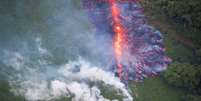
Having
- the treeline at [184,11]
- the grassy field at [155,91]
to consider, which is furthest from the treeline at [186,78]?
the treeline at [184,11]

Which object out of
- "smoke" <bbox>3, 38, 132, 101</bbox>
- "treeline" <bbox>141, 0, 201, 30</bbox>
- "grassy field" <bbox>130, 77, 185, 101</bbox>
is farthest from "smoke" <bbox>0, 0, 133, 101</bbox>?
"treeline" <bbox>141, 0, 201, 30</bbox>

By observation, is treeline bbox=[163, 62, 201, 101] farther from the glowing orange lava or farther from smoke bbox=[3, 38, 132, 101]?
the glowing orange lava

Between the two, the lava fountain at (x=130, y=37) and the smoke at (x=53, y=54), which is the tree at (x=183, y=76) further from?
the smoke at (x=53, y=54)

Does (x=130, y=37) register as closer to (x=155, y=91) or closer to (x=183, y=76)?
(x=155, y=91)

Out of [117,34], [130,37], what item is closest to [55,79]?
[117,34]

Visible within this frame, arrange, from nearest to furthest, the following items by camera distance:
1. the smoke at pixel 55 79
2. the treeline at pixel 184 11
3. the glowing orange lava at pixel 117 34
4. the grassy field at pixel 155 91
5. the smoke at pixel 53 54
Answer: the smoke at pixel 55 79
the smoke at pixel 53 54
the grassy field at pixel 155 91
the glowing orange lava at pixel 117 34
the treeline at pixel 184 11

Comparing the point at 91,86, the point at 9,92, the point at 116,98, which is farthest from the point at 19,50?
the point at 116,98
